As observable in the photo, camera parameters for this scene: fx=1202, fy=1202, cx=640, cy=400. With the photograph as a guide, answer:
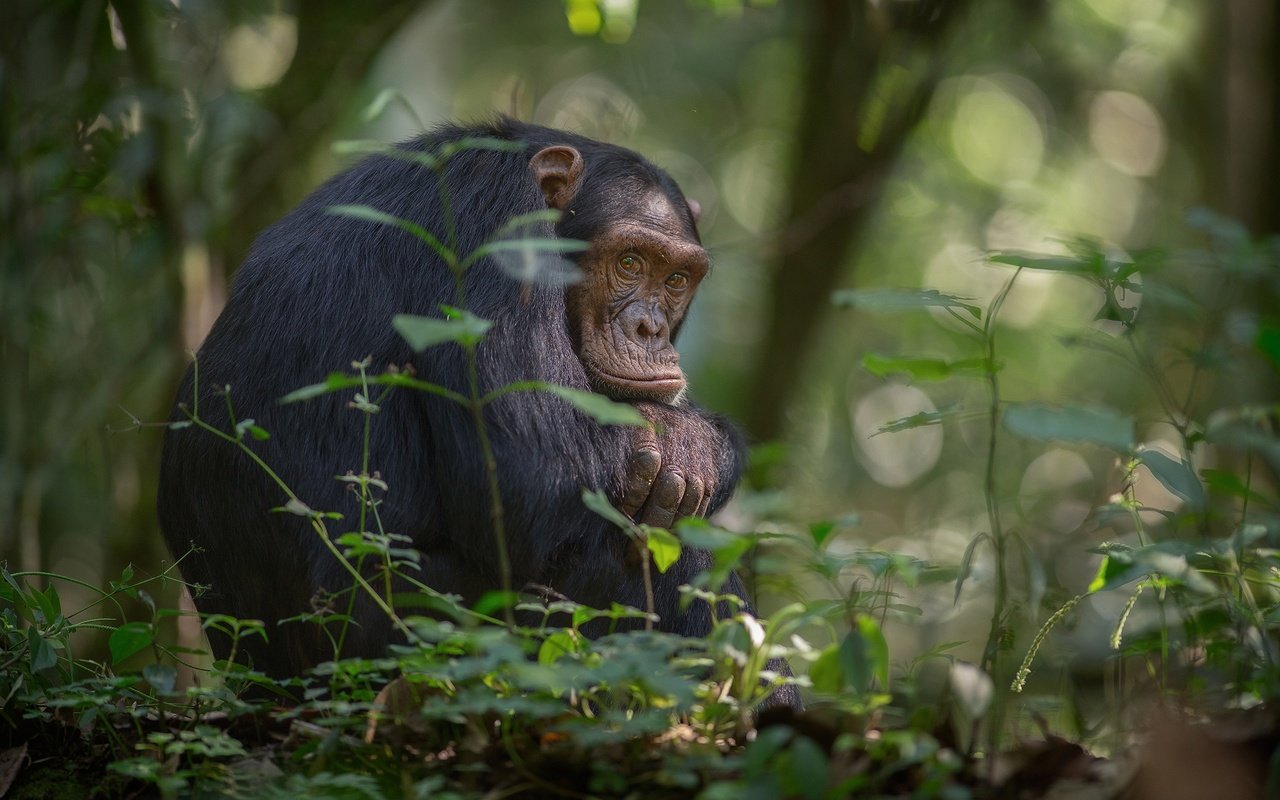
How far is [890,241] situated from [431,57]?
335 inches

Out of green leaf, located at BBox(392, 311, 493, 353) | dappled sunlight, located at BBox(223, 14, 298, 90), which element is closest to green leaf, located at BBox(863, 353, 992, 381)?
green leaf, located at BBox(392, 311, 493, 353)

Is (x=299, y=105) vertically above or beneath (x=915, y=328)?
above

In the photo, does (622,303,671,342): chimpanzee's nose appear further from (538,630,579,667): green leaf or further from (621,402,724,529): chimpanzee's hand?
(538,630,579,667): green leaf

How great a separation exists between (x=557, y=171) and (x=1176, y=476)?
2.63 metres

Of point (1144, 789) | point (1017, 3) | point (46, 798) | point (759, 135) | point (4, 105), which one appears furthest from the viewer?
point (759, 135)

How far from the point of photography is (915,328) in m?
13.5

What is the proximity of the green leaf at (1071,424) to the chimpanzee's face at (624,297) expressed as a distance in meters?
2.23

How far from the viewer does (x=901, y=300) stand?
2.77 metres

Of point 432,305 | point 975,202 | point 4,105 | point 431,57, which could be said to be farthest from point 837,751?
point 431,57

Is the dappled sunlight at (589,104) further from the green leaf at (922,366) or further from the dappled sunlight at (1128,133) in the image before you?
the green leaf at (922,366)

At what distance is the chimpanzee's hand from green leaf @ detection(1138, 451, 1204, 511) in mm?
1613

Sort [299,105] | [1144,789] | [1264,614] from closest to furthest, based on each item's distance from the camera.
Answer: [1144,789], [1264,614], [299,105]

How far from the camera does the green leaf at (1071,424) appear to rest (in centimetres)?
240

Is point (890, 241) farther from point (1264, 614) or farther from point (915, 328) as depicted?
point (1264, 614)
